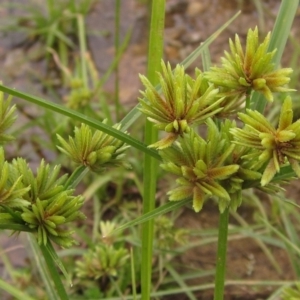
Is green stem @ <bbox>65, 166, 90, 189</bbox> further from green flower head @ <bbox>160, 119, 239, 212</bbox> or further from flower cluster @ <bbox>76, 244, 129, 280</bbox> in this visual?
flower cluster @ <bbox>76, 244, 129, 280</bbox>

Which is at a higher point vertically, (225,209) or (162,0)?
(162,0)

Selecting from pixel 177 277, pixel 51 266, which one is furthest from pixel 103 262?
pixel 51 266

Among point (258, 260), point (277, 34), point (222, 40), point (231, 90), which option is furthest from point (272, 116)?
point (231, 90)

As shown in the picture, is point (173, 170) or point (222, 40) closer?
point (173, 170)

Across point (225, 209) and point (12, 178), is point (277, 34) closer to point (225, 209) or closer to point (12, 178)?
point (225, 209)

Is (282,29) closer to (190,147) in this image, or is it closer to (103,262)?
(190,147)

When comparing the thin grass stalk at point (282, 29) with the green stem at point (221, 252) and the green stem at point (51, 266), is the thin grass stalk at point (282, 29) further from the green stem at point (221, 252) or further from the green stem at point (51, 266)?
the green stem at point (51, 266)

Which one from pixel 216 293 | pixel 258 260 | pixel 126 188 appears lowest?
pixel 258 260
